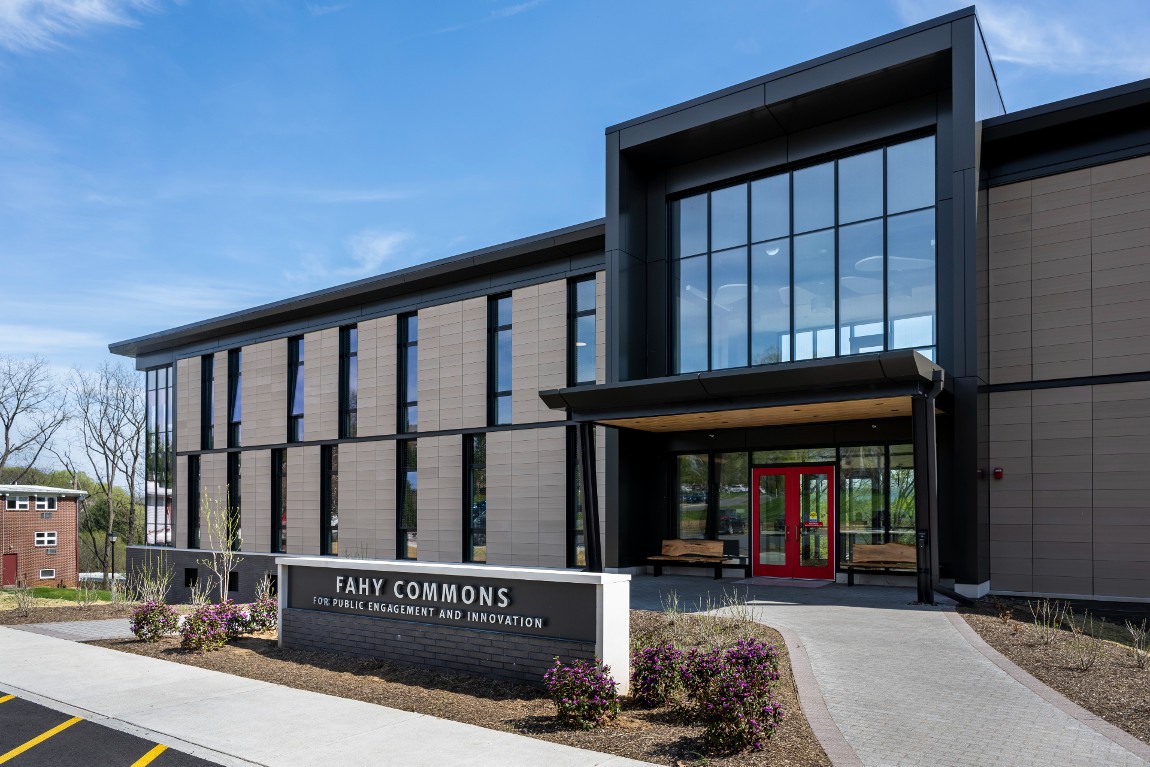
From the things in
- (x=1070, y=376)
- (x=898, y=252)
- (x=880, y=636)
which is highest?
(x=898, y=252)

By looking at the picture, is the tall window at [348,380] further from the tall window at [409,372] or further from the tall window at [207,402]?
the tall window at [207,402]

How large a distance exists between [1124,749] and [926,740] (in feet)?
4.68

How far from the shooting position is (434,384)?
86.9ft

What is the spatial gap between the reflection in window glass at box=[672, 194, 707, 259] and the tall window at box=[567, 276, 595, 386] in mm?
2681

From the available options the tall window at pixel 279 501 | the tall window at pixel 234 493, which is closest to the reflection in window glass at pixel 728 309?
the tall window at pixel 279 501

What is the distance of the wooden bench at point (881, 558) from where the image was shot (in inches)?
703

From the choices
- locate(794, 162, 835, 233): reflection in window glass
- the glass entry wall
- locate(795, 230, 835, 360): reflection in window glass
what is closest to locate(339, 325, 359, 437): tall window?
the glass entry wall

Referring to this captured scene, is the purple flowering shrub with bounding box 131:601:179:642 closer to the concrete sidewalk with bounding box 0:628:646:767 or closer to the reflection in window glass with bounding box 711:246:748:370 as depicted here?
the concrete sidewalk with bounding box 0:628:646:767

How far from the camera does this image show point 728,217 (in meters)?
20.9

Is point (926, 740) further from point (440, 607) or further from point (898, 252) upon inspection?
point (898, 252)

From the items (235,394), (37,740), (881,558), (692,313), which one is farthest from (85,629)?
(235,394)

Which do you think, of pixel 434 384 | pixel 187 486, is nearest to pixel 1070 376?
pixel 434 384

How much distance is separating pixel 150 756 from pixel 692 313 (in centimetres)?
1571

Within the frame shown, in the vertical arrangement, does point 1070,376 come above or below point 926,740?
above
